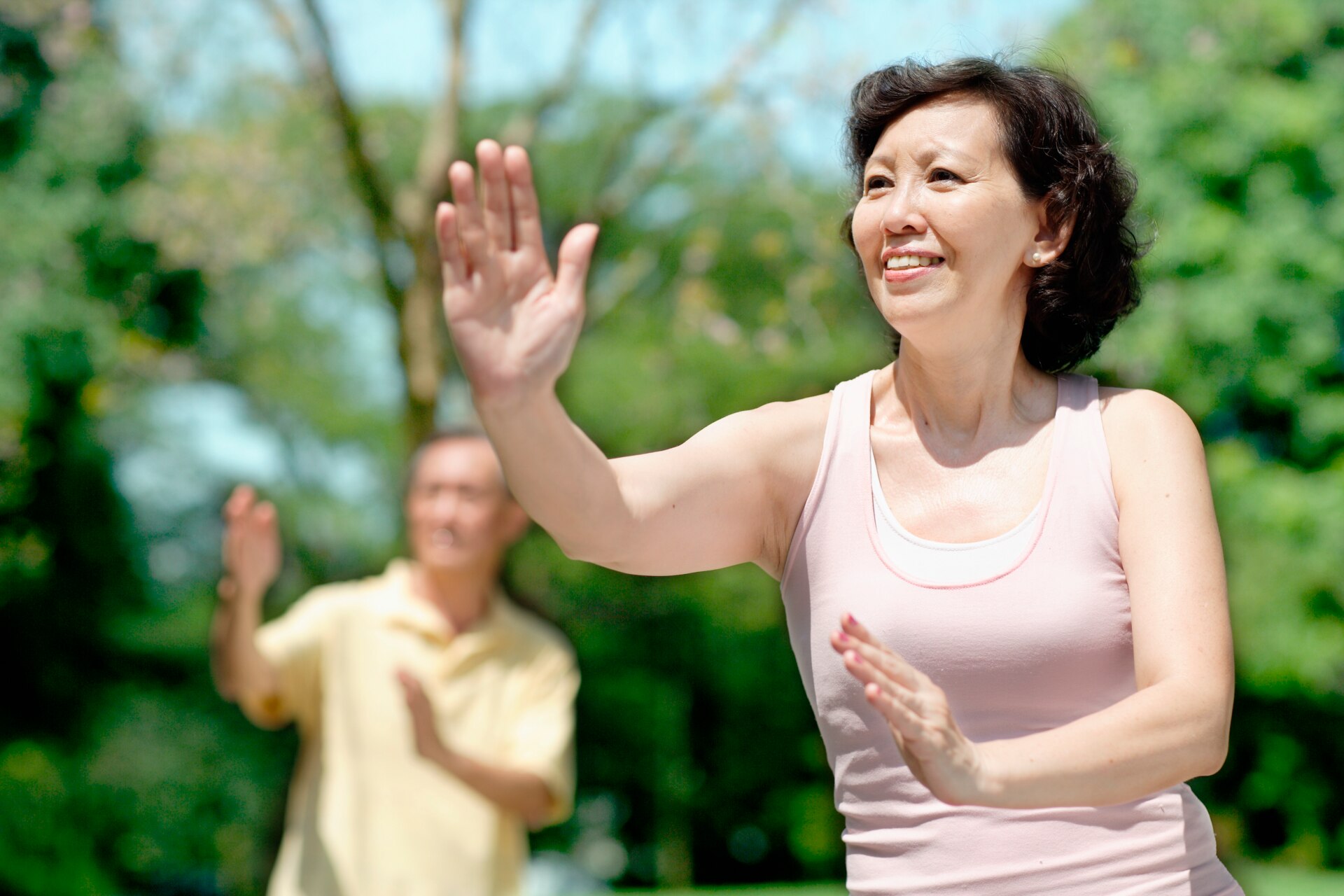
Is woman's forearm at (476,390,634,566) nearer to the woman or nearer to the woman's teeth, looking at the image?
the woman

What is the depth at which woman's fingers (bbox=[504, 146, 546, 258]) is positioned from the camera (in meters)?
1.67

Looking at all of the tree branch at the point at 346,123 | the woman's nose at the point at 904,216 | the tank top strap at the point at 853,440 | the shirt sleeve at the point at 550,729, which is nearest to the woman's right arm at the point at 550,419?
the tank top strap at the point at 853,440

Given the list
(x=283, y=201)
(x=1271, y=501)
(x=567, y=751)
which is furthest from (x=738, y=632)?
(x=567, y=751)

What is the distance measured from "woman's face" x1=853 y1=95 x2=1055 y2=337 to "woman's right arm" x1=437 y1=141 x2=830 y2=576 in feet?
0.98

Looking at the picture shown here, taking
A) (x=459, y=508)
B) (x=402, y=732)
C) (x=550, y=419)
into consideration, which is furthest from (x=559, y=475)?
(x=459, y=508)

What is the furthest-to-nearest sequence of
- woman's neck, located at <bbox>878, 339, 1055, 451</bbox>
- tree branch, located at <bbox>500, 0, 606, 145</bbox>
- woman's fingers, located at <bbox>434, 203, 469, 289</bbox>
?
tree branch, located at <bbox>500, 0, 606, 145</bbox>, woman's neck, located at <bbox>878, 339, 1055, 451</bbox>, woman's fingers, located at <bbox>434, 203, 469, 289</bbox>

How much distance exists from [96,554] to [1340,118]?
12.0m

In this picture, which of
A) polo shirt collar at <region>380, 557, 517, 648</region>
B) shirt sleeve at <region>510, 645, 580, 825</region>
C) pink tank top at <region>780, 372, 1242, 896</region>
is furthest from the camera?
polo shirt collar at <region>380, 557, 517, 648</region>

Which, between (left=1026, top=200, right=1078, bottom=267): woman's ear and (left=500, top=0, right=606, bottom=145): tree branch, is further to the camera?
(left=500, top=0, right=606, bottom=145): tree branch

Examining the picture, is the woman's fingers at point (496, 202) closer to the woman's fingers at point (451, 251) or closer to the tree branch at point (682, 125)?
the woman's fingers at point (451, 251)

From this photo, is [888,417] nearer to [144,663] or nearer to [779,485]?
[779,485]

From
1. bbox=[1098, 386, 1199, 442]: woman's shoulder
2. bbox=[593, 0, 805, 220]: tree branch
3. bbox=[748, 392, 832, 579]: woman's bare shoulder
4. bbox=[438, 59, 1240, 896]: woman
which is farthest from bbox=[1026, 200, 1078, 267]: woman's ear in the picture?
bbox=[593, 0, 805, 220]: tree branch

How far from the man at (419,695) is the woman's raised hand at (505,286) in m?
2.09

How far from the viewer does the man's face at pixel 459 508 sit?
4102 mm
